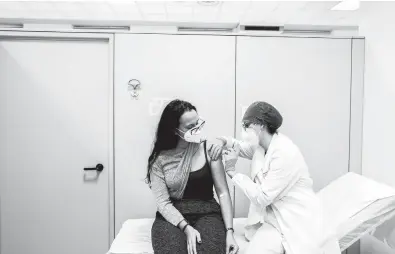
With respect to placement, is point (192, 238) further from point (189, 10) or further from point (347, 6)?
point (347, 6)

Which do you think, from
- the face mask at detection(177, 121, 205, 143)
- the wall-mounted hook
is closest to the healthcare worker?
the face mask at detection(177, 121, 205, 143)

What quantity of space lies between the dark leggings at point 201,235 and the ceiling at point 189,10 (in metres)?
2.97

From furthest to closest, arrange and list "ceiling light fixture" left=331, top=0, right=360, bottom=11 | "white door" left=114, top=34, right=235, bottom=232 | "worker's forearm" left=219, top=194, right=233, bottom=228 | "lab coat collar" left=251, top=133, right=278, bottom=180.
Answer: "ceiling light fixture" left=331, top=0, right=360, bottom=11 → "white door" left=114, top=34, right=235, bottom=232 → "worker's forearm" left=219, top=194, right=233, bottom=228 → "lab coat collar" left=251, top=133, right=278, bottom=180

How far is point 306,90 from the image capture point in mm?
2402

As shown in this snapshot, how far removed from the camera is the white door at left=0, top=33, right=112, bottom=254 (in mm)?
2371

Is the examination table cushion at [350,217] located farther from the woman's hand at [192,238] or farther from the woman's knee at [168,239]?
the woman's hand at [192,238]

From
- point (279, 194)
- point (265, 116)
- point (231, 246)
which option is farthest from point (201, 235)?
point (265, 116)

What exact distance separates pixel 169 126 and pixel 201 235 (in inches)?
24.8

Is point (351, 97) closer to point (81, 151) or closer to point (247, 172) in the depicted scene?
point (247, 172)

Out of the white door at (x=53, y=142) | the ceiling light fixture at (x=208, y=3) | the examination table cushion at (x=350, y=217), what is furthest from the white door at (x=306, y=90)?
the ceiling light fixture at (x=208, y=3)

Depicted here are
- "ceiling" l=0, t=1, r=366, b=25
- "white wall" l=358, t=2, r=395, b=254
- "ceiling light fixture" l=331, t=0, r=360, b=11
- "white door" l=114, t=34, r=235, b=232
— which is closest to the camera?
"white wall" l=358, t=2, r=395, b=254

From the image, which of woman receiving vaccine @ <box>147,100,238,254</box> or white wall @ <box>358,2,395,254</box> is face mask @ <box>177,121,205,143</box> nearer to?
woman receiving vaccine @ <box>147,100,238,254</box>

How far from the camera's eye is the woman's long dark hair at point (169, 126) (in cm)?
188

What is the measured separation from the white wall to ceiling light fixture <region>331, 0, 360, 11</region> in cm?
176
